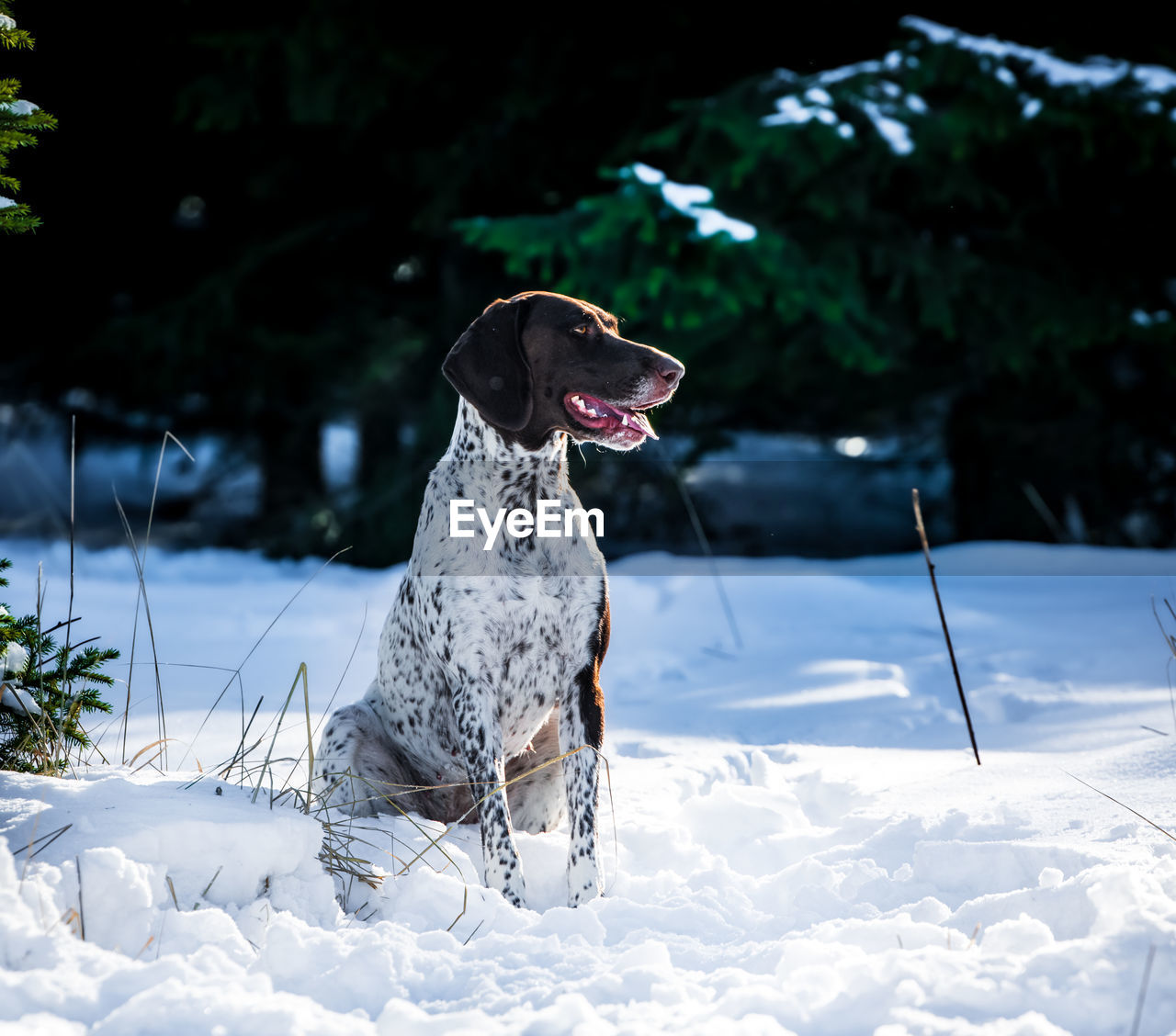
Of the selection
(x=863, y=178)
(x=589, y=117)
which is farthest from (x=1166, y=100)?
(x=589, y=117)

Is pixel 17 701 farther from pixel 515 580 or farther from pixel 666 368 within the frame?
pixel 666 368

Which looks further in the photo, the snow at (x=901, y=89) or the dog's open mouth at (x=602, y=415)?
the snow at (x=901, y=89)

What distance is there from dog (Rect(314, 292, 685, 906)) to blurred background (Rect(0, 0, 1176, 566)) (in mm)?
3287

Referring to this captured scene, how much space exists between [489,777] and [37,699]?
47.7 inches

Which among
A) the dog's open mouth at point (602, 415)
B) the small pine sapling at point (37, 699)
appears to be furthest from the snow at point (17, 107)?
the dog's open mouth at point (602, 415)

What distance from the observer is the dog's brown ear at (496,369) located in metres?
3.00

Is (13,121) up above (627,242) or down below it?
below

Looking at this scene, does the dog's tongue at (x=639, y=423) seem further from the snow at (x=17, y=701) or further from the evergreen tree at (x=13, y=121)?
the snow at (x=17, y=701)

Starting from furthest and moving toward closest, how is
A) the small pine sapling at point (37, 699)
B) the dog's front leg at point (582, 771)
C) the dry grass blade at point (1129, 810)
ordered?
the dog's front leg at point (582, 771)
the small pine sapling at point (37, 699)
the dry grass blade at point (1129, 810)

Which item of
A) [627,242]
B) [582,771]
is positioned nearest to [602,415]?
[582,771]

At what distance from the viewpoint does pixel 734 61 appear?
8.44 metres

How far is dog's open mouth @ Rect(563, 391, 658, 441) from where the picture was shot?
2.98 m

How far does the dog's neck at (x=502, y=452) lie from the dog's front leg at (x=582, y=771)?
588 mm

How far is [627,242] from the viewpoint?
6.55 m
